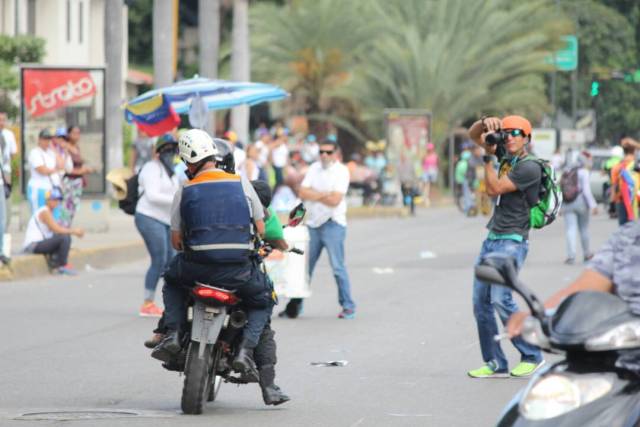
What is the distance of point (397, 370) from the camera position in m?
11.2

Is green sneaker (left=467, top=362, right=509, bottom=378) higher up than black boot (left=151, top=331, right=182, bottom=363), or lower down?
lower down

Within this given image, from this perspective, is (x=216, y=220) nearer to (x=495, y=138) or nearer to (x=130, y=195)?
(x=495, y=138)

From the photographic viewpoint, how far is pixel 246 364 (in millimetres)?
8984

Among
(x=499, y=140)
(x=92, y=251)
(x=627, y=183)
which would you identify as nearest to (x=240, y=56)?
(x=92, y=251)

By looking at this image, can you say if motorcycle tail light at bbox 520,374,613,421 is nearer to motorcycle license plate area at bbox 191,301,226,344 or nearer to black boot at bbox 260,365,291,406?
motorcycle license plate area at bbox 191,301,226,344

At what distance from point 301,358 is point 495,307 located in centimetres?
204

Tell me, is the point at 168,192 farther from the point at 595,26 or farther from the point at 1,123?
the point at 595,26

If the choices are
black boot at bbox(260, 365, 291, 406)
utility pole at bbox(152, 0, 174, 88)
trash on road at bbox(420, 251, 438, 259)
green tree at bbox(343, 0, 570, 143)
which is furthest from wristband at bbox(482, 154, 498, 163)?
green tree at bbox(343, 0, 570, 143)

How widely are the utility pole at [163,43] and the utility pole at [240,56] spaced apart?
25.4ft

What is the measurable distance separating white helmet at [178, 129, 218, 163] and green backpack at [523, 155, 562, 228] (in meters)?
2.39

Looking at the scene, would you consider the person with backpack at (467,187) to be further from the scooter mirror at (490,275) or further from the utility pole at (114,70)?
the scooter mirror at (490,275)

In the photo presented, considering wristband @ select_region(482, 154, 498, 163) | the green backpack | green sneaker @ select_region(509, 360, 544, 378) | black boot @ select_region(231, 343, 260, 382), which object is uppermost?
wristband @ select_region(482, 154, 498, 163)

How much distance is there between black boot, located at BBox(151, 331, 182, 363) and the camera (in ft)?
29.4

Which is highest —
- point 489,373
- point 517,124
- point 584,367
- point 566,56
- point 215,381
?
point 566,56
